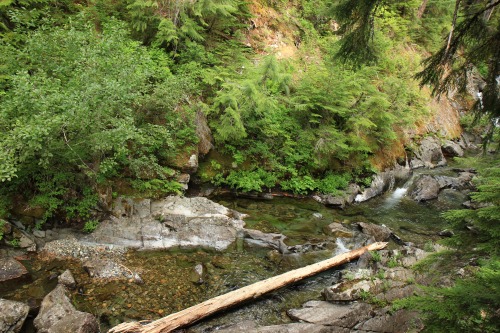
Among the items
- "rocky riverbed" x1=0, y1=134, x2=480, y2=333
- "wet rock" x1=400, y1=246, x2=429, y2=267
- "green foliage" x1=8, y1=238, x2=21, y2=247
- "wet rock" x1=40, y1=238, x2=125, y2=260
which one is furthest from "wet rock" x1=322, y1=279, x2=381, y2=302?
"green foliage" x1=8, y1=238, x2=21, y2=247

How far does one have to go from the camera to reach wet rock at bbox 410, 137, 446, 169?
1916 centimetres

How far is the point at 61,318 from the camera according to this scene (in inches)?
235

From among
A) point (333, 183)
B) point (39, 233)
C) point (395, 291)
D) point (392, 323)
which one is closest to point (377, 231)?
point (333, 183)

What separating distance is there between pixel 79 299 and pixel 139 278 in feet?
4.38

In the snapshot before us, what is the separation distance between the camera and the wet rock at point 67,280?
704 cm

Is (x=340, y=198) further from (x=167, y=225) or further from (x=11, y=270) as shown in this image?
(x=11, y=270)

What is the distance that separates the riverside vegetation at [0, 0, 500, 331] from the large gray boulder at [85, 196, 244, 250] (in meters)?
0.59

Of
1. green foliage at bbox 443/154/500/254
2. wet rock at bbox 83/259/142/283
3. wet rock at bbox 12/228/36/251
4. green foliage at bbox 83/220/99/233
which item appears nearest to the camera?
green foliage at bbox 443/154/500/254

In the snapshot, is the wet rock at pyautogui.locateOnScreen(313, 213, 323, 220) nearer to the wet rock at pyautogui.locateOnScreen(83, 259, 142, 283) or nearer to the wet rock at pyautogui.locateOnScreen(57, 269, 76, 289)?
the wet rock at pyautogui.locateOnScreen(83, 259, 142, 283)

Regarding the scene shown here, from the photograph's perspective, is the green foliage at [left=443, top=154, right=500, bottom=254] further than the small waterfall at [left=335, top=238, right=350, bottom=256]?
No

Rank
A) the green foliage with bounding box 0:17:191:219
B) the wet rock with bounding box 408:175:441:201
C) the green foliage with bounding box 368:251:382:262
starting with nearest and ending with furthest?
the green foliage with bounding box 0:17:191:219 < the green foliage with bounding box 368:251:382:262 < the wet rock with bounding box 408:175:441:201

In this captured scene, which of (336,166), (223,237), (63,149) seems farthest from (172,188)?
(336,166)

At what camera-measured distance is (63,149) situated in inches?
322

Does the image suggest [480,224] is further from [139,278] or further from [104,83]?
[104,83]
